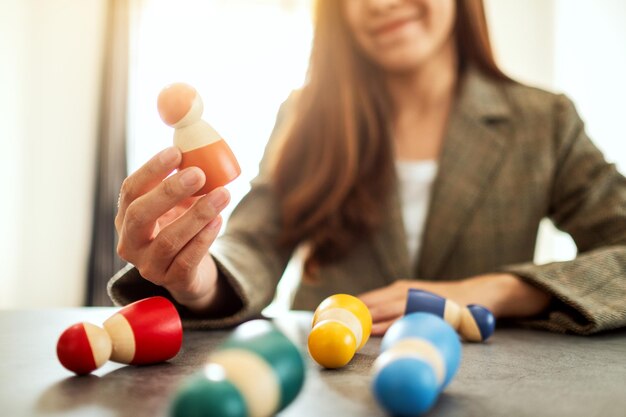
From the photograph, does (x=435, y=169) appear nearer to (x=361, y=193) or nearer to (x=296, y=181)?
(x=361, y=193)

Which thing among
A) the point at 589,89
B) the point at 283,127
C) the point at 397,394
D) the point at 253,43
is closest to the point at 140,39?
the point at 253,43

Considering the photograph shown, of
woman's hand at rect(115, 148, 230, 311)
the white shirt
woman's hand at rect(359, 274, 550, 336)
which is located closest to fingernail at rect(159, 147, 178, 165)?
woman's hand at rect(115, 148, 230, 311)

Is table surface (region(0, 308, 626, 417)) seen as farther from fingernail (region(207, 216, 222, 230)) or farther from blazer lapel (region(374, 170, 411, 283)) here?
blazer lapel (region(374, 170, 411, 283))

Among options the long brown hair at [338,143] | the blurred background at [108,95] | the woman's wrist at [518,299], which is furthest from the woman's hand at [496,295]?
the blurred background at [108,95]

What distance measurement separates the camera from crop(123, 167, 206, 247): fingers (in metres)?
0.55

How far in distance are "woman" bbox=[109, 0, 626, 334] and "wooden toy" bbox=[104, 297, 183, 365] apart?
0.40m

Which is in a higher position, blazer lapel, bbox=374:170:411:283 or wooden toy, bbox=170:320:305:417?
wooden toy, bbox=170:320:305:417

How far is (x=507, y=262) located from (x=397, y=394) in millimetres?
1012

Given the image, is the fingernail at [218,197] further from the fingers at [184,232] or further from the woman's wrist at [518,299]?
the woman's wrist at [518,299]

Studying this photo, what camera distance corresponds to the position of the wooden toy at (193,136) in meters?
0.56

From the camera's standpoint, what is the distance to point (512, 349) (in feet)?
2.18

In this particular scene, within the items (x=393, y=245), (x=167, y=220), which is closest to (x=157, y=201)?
(x=167, y=220)

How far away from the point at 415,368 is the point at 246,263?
2.32 ft

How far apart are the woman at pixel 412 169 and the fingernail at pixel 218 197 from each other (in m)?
0.43
